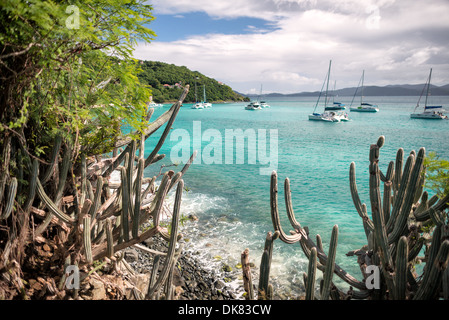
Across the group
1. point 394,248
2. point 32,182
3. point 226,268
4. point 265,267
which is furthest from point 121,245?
point 226,268

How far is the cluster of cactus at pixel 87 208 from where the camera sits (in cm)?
368

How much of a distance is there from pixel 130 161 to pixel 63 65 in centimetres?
131

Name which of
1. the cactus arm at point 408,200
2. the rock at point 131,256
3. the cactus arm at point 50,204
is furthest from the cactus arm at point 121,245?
the rock at point 131,256

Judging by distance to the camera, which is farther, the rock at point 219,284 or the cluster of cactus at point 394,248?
the rock at point 219,284

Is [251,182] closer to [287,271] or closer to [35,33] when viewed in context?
[287,271]

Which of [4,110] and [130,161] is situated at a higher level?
[4,110]

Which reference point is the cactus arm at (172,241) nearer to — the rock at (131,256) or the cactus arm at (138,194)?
the cactus arm at (138,194)

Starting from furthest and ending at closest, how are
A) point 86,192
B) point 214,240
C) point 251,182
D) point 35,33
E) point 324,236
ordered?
point 251,182 < point 324,236 < point 214,240 < point 86,192 < point 35,33

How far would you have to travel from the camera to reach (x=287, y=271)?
363 inches

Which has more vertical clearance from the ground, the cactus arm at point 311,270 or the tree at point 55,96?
the tree at point 55,96

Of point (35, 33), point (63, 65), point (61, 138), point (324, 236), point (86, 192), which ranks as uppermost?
point (35, 33)

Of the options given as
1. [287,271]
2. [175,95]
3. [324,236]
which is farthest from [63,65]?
[175,95]

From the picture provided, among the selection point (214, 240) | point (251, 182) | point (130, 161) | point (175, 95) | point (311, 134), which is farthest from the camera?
point (175, 95)

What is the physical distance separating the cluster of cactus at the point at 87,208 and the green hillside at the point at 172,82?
5899 centimetres
